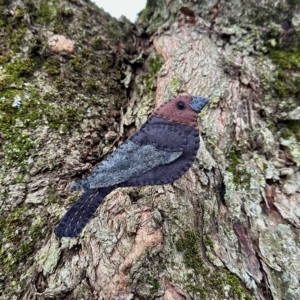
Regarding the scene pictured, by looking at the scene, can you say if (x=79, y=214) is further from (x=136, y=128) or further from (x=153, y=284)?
(x=136, y=128)

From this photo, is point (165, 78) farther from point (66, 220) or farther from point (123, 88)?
point (66, 220)

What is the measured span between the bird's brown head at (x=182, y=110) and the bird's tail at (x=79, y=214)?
0.63 m

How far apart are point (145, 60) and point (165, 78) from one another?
1.77ft

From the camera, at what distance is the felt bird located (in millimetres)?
1168

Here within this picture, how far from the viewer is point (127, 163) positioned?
4.08 feet

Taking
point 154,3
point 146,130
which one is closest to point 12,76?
point 146,130

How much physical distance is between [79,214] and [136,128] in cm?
89

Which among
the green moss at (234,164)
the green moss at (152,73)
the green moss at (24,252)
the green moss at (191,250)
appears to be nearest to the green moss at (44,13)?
the green moss at (152,73)

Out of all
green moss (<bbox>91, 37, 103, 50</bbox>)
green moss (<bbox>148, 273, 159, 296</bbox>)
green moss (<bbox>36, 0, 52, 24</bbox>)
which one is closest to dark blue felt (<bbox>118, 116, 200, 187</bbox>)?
green moss (<bbox>148, 273, 159, 296</bbox>)

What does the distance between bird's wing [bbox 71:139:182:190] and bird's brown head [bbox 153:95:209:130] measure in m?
0.24

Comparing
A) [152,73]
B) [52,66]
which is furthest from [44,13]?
[152,73]

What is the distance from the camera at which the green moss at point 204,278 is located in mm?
1115

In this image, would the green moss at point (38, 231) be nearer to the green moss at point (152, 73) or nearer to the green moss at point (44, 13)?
the green moss at point (152, 73)

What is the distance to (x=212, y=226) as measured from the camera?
138cm
